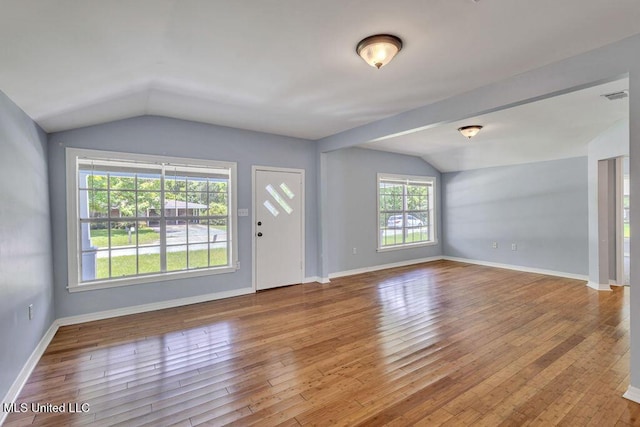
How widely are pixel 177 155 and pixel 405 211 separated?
5017mm

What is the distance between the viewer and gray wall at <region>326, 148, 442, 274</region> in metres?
5.76

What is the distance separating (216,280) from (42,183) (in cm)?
231

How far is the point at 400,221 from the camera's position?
6938 mm

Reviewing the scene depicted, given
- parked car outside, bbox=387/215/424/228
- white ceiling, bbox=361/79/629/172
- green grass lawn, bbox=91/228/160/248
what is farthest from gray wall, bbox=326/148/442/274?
green grass lawn, bbox=91/228/160/248

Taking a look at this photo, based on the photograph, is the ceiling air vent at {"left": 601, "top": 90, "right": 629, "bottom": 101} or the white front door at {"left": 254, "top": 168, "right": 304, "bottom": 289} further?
the white front door at {"left": 254, "top": 168, "right": 304, "bottom": 289}

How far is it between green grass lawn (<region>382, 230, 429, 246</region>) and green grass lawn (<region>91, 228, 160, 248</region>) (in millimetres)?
4487

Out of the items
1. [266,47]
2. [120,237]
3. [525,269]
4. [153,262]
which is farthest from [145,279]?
[525,269]

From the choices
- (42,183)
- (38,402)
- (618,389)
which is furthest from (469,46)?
(42,183)

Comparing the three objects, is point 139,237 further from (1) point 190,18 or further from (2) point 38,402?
(1) point 190,18

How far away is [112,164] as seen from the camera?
376 centimetres

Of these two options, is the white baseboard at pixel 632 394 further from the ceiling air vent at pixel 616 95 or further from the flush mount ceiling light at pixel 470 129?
the flush mount ceiling light at pixel 470 129

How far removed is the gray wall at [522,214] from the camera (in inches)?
216

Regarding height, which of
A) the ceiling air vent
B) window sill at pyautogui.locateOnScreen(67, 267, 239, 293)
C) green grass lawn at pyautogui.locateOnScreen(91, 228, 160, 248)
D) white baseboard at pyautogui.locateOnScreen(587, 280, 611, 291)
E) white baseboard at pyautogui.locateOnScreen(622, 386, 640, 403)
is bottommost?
white baseboard at pyautogui.locateOnScreen(622, 386, 640, 403)

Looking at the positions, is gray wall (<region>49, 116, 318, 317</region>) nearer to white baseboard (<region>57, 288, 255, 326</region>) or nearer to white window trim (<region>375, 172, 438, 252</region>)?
white baseboard (<region>57, 288, 255, 326</region>)
